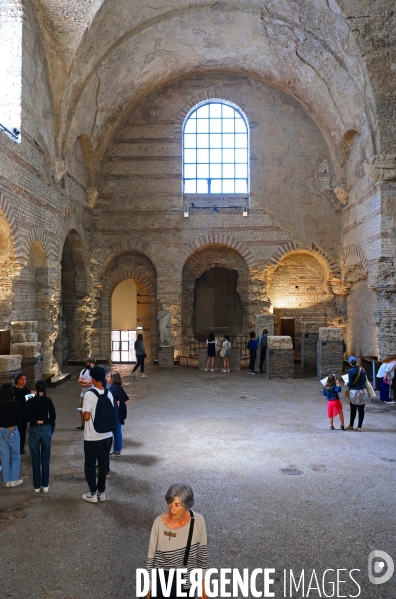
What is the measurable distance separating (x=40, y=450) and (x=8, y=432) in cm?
43

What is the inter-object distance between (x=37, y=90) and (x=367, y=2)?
790 centimetres

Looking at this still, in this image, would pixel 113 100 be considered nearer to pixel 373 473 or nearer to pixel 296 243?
pixel 296 243

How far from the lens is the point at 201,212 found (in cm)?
1641

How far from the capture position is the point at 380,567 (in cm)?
392

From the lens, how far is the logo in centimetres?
379

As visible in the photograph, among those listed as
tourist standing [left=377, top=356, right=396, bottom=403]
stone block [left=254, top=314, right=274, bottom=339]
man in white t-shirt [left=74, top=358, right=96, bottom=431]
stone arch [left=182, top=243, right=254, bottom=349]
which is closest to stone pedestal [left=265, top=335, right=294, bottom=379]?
stone block [left=254, top=314, right=274, bottom=339]

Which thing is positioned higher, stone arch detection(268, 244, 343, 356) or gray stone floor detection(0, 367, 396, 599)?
stone arch detection(268, 244, 343, 356)

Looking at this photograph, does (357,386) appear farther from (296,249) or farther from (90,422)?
(296,249)

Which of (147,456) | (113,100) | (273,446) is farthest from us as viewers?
(113,100)

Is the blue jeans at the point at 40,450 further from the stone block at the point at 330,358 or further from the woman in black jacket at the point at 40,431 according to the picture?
the stone block at the point at 330,358

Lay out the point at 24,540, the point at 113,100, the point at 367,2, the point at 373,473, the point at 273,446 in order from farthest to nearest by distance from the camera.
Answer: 1. the point at 113,100
2. the point at 367,2
3. the point at 273,446
4. the point at 373,473
5. the point at 24,540

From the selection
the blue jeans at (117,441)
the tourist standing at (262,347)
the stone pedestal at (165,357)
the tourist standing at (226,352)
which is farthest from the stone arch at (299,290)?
the blue jeans at (117,441)

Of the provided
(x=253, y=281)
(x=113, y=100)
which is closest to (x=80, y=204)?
(x=113, y=100)

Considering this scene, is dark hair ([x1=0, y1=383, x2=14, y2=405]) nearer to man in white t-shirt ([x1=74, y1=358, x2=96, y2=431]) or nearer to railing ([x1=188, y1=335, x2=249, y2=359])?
man in white t-shirt ([x1=74, y1=358, x2=96, y2=431])
